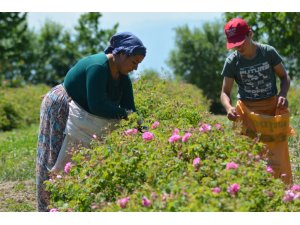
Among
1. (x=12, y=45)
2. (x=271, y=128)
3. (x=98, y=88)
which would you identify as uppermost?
(x=98, y=88)

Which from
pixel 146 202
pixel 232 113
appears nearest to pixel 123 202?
pixel 146 202

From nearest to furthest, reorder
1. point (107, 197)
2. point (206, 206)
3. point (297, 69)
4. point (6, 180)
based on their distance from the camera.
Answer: point (206, 206) < point (107, 197) < point (6, 180) < point (297, 69)

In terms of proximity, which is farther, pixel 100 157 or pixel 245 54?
pixel 245 54

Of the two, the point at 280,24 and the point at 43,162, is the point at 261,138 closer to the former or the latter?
the point at 43,162

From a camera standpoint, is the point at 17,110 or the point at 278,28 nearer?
the point at 17,110

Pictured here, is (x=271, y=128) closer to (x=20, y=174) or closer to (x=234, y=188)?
(x=234, y=188)

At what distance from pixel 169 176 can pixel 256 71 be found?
1.96 m

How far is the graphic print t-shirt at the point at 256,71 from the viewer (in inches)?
232

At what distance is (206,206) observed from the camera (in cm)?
360

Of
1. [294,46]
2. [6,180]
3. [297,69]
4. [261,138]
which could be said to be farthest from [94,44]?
[261,138]

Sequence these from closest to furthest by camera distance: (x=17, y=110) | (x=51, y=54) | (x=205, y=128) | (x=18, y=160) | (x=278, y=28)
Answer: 1. (x=205, y=128)
2. (x=18, y=160)
3. (x=17, y=110)
4. (x=278, y=28)
5. (x=51, y=54)

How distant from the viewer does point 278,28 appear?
21906 millimetres

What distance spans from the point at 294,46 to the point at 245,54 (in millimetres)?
17314

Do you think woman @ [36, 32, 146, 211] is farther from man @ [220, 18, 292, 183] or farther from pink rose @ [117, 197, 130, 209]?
pink rose @ [117, 197, 130, 209]
